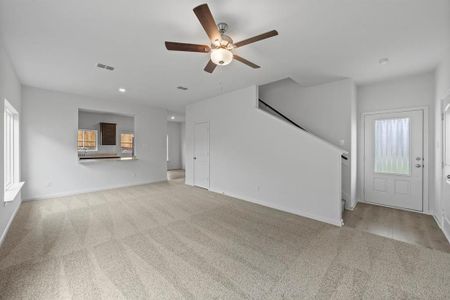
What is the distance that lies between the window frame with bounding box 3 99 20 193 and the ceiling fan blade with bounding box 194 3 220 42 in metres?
3.86

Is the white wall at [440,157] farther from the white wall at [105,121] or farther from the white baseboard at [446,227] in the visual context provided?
the white wall at [105,121]

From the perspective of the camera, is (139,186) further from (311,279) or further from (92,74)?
(311,279)

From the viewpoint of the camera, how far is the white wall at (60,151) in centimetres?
444

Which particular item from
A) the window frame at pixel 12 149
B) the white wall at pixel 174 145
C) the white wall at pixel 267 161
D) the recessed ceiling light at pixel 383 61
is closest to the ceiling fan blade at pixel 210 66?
the white wall at pixel 267 161

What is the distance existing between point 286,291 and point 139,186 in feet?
17.9

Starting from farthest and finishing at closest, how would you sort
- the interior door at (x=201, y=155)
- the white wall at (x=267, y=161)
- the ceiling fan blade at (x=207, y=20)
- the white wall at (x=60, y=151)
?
the interior door at (x=201, y=155) → the white wall at (x=60, y=151) → the white wall at (x=267, y=161) → the ceiling fan blade at (x=207, y=20)

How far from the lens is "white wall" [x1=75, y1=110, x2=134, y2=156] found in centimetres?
715

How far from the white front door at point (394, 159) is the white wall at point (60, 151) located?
648 centimetres

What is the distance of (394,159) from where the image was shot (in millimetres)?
3975

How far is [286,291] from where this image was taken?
1709mm

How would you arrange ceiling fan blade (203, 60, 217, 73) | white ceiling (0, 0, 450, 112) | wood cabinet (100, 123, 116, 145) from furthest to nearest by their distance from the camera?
wood cabinet (100, 123, 116, 145) < ceiling fan blade (203, 60, 217, 73) < white ceiling (0, 0, 450, 112)

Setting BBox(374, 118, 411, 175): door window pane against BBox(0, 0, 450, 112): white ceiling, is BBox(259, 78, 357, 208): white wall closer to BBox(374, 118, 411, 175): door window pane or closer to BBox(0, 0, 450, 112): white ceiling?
BBox(0, 0, 450, 112): white ceiling

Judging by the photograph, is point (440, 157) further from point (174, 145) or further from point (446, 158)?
point (174, 145)

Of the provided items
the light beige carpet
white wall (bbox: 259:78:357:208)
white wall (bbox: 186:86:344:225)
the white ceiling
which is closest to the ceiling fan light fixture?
the white ceiling
